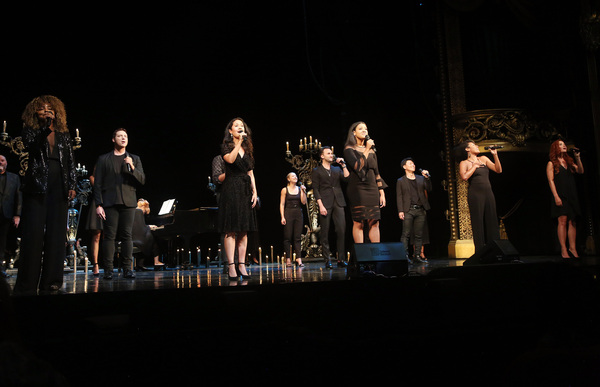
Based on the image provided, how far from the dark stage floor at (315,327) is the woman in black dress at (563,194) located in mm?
2228

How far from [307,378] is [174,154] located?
10.2 meters

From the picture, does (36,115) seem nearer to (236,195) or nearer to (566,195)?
(236,195)

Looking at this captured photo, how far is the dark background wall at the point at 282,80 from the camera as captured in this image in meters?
9.41

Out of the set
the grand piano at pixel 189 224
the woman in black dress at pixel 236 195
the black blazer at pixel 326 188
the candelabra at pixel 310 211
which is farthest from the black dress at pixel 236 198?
the candelabra at pixel 310 211

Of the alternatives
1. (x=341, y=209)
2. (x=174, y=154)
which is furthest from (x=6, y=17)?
(x=341, y=209)

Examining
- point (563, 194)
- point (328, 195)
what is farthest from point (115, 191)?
point (563, 194)

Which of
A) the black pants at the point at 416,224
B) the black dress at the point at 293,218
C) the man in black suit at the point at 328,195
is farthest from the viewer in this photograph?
the black dress at the point at 293,218

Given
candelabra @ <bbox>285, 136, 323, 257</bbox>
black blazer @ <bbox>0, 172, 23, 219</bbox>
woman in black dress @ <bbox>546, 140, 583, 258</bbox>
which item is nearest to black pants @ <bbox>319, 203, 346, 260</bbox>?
woman in black dress @ <bbox>546, 140, 583, 258</bbox>

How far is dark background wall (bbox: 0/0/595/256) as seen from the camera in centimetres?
941

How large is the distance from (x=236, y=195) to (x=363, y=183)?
1.91 m

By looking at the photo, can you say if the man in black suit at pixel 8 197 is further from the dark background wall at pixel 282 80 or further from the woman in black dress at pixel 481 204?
the woman in black dress at pixel 481 204

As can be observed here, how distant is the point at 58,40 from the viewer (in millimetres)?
9727

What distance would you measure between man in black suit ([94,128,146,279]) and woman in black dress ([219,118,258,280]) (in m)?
1.36

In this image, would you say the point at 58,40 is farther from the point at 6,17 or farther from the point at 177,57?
the point at 177,57
